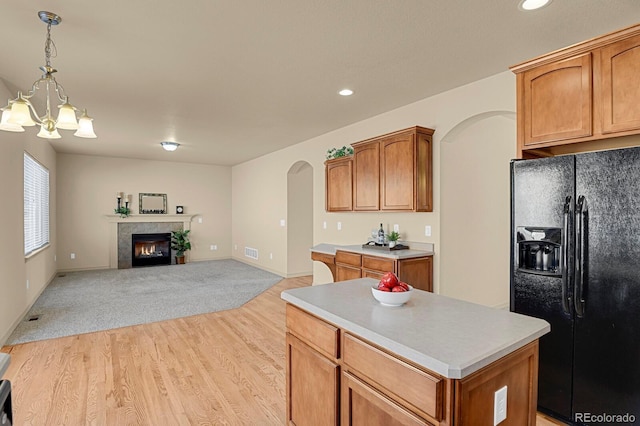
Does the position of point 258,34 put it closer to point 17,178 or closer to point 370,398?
point 370,398

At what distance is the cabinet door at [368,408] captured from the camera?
1.22 meters

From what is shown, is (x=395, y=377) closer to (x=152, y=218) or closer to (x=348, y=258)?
(x=348, y=258)

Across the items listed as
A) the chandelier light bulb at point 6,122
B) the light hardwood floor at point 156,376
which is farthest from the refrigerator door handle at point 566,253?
the chandelier light bulb at point 6,122

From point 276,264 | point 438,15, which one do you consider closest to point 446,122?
point 438,15

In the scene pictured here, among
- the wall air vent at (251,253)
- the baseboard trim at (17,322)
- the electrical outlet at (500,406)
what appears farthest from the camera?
the wall air vent at (251,253)

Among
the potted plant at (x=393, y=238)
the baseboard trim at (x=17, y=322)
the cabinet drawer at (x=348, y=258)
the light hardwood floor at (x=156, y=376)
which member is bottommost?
the light hardwood floor at (x=156, y=376)

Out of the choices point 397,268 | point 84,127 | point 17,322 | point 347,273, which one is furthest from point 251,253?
point 84,127

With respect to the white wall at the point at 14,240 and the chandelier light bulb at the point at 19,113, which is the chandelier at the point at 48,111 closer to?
the chandelier light bulb at the point at 19,113

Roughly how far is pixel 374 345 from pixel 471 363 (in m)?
0.38

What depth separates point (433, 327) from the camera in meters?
1.38

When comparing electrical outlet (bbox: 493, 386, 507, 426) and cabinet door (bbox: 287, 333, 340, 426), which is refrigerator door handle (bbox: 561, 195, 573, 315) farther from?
cabinet door (bbox: 287, 333, 340, 426)

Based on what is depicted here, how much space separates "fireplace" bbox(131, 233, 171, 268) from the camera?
8.34 meters

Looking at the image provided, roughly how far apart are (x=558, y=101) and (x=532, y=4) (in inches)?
24.9

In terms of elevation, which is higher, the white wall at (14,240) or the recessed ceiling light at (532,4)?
the recessed ceiling light at (532,4)
